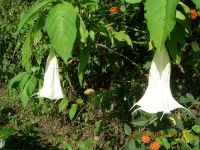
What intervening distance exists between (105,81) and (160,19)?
2.48 m

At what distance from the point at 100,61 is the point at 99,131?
59 cm

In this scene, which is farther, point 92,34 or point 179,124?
point 179,124

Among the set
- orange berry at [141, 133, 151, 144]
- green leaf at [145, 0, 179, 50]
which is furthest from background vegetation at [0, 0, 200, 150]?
green leaf at [145, 0, 179, 50]

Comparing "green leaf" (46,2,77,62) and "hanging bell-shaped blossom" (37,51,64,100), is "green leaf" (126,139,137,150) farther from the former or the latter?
"green leaf" (46,2,77,62)

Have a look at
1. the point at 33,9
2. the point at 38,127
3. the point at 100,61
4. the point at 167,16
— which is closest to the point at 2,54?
the point at 38,127

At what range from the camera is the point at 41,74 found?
81.3 inches

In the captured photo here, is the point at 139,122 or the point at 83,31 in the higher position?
the point at 83,31

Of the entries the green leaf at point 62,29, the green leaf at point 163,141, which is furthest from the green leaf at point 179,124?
the green leaf at point 62,29

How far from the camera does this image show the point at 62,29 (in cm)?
116

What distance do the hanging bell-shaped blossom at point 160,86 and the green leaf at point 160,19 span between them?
18 centimetres

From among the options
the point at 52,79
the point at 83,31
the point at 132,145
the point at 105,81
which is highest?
the point at 83,31

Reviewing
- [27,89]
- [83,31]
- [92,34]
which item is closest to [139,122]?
[27,89]

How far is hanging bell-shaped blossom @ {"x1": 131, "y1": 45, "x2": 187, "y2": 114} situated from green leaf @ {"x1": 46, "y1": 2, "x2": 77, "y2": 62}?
0.24 m

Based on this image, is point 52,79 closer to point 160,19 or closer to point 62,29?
point 62,29
